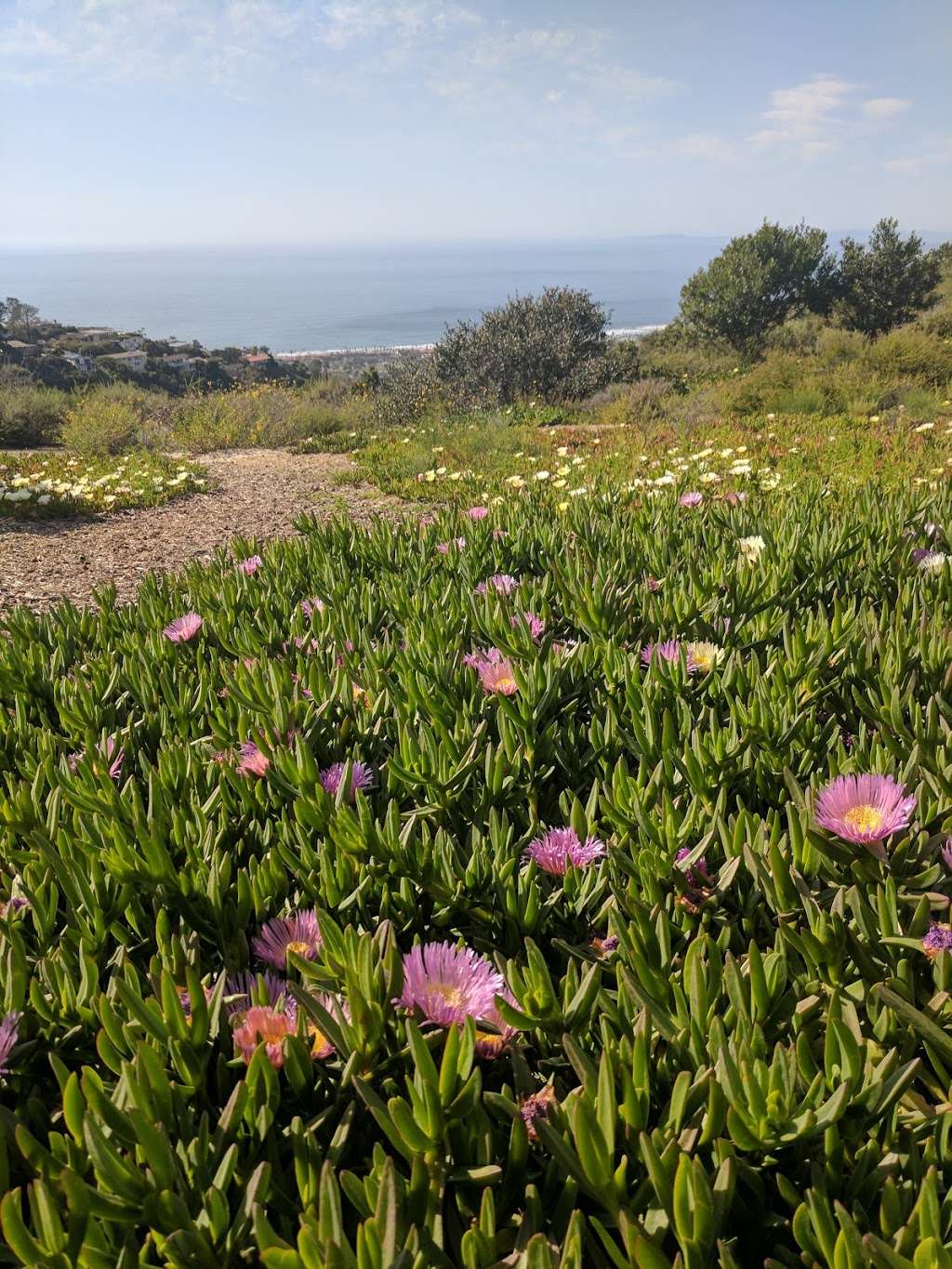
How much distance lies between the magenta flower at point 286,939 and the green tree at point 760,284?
3544cm

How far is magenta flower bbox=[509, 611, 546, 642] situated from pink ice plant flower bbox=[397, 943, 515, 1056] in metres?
0.76

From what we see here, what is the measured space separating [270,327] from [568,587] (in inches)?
4447

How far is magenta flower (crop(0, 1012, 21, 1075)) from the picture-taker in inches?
26.1

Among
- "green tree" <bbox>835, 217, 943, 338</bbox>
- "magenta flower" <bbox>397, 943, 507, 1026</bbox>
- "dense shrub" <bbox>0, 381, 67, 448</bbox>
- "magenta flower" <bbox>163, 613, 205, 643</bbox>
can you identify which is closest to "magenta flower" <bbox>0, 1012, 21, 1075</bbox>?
"magenta flower" <bbox>397, 943, 507, 1026</bbox>

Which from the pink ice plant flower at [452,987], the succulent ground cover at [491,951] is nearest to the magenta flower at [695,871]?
the succulent ground cover at [491,951]

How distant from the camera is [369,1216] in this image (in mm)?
563

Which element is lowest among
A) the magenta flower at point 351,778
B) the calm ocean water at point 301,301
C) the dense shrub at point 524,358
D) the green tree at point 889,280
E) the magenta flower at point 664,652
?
the magenta flower at point 351,778

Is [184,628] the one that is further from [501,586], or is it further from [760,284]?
[760,284]

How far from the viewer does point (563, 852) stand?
93 centimetres

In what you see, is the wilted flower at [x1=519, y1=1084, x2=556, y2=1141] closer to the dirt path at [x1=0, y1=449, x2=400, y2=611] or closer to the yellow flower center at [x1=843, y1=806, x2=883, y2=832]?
the yellow flower center at [x1=843, y1=806, x2=883, y2=832]

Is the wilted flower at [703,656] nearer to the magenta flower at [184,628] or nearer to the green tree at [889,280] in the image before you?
the magenta flower at [184,628]

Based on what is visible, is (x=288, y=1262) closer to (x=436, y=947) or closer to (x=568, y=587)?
(x=436, y=947)

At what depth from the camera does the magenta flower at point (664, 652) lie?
51.0 inches

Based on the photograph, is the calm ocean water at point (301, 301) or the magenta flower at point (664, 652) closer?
the magenta flower at point (664, 652)
